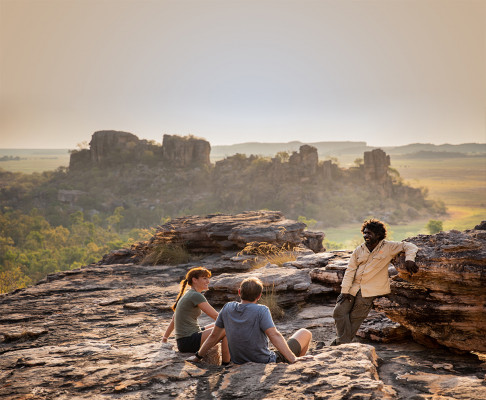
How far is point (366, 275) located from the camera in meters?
5.20

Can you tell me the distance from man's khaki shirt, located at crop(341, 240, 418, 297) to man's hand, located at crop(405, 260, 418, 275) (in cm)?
14

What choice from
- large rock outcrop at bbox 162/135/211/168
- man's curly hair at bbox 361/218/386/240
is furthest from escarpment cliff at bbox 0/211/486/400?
large rock outcrop at bbox 162/135/211/168

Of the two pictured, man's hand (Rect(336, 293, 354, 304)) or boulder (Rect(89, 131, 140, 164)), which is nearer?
man's hand (Rect(336, 293, 354, 304))

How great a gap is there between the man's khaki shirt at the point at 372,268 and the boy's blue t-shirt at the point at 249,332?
1508 mm

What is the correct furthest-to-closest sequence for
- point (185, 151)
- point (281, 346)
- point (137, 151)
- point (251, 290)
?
1. point (137, 151)
2. point (185, 151)
3. point (251, 290)
4. point (281, 346)

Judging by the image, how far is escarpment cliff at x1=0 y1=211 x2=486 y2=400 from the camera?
372 centimetres

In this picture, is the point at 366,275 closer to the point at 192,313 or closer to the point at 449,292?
the point at 449,292

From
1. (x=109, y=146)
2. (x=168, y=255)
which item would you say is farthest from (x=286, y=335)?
(x=109, y=146)

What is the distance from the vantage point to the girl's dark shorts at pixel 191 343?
491cm

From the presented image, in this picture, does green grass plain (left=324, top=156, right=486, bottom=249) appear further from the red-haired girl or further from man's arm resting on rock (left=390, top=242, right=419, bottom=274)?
the red-haired girl

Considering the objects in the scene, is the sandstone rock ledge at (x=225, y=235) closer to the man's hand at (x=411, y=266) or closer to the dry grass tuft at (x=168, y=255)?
the dry grass tuft at (x=168, y=255)

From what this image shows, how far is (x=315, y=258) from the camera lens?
354 inches

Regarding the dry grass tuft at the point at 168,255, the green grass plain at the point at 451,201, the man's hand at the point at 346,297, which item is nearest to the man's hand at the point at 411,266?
the man's hand at the point at 346,297

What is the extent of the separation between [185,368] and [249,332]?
74cm
